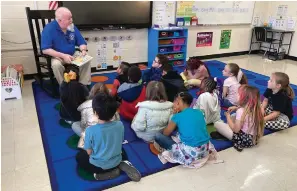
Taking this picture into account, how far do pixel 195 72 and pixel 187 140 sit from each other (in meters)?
1.95

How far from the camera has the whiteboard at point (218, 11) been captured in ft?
16.8

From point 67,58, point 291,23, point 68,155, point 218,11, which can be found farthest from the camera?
point 291,23

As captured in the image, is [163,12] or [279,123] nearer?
[279,123]

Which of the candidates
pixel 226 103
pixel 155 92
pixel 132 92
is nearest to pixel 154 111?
pixel 155 92

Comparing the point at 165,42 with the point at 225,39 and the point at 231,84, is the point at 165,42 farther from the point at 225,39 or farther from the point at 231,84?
the point at 231,84

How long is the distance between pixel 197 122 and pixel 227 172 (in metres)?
0.54

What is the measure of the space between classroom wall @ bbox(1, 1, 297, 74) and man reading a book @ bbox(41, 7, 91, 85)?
825 mm

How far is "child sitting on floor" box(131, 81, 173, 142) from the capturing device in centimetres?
214

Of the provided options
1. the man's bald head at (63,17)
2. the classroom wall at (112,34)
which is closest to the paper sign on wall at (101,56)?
the classroom wall at (112,34)

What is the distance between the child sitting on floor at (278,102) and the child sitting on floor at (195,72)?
3.65ft

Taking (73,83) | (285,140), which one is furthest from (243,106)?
(73,83)

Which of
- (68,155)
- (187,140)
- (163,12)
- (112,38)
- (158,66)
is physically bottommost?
(68,155)

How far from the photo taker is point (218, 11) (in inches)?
219

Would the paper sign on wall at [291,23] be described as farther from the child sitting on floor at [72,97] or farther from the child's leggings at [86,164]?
the child's leggings at [86,164]
